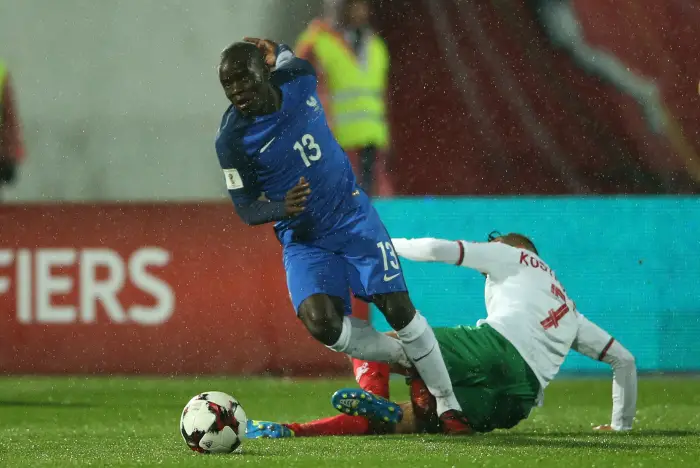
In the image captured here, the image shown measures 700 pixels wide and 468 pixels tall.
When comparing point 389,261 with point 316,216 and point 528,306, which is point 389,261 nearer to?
point 316,216

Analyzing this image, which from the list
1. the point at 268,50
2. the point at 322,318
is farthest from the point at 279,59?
the point at 322,318

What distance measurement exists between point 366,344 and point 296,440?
1.54 feet

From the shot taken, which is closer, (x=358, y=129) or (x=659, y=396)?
(x=659, y=396)

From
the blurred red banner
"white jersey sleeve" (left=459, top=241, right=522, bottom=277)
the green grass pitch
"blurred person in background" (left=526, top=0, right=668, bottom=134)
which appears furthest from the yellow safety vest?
"white jersey sleeve" (left=459, top=241, right=522, bottom=277)

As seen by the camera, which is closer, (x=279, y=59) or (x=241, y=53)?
(x=241, y=53)

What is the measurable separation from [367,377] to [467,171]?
14.1 ft

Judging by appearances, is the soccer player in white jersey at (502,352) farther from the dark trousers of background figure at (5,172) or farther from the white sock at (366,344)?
the dark trousers of background figure at (5,172)

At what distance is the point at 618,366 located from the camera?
19.0 feet

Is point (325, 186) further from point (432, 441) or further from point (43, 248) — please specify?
point (43, 248)

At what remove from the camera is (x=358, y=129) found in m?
10.1

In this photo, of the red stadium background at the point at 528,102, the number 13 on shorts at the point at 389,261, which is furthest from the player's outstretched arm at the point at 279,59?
the red stadium background at the point at 528,102

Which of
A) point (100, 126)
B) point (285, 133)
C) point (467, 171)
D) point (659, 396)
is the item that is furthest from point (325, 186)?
point (100, 126)

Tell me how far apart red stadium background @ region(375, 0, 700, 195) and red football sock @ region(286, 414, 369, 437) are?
4267mm

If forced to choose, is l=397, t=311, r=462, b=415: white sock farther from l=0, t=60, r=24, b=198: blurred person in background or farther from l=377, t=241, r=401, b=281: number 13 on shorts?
l=0, t=60, r=24, b=198: blurred person in background
